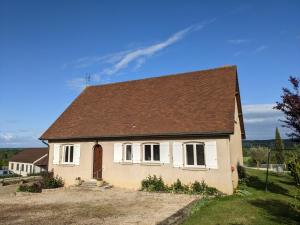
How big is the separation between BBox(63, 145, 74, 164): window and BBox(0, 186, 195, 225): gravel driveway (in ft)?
10.9

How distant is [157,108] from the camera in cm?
1747

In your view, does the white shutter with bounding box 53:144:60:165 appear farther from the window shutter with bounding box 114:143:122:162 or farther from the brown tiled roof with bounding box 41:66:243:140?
the window shutter with bounding box 114:143:122:162

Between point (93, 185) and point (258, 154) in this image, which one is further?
point (258, 154)

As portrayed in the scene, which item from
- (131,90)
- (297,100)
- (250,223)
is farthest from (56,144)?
(297,100)

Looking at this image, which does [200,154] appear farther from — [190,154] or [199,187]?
[199,187]

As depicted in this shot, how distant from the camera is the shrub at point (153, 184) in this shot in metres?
14.8

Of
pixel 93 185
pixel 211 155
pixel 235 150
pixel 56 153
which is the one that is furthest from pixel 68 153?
pixel 235 150

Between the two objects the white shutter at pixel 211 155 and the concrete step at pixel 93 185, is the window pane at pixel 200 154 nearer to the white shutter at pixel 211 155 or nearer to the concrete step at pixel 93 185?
the white shutter at pixel 211 155

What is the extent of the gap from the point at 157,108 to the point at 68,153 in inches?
294

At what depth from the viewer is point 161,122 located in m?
15.9

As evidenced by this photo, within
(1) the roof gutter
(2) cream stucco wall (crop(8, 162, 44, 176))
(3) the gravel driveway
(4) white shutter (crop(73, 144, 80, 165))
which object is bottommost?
(2) cream stucco wall (crop(8, 162, 44, 176))

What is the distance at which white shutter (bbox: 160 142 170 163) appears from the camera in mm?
15111

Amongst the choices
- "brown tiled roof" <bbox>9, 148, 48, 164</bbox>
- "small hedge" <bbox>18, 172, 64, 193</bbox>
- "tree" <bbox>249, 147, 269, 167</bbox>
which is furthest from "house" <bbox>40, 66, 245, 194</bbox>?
"brown tiled roof" <bbox>9, 148, 48, 164</bbox>

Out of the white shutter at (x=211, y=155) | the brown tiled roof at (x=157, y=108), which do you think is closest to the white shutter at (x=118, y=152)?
the brown tiled roof at (x=157, y=108)
